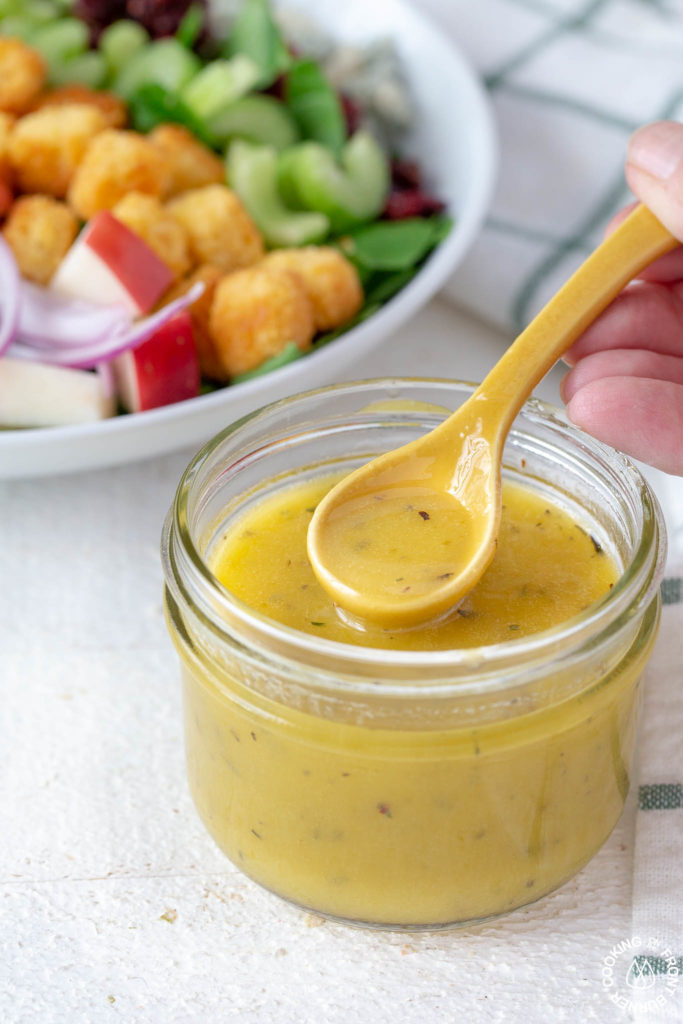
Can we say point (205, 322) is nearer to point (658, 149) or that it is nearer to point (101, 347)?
point (101, 347)

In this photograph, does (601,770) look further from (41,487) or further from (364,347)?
(41,487)

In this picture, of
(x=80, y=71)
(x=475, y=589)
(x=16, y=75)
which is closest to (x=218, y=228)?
(x=16, y=75)

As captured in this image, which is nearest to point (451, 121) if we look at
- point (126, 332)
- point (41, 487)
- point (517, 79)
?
point (517, 79)

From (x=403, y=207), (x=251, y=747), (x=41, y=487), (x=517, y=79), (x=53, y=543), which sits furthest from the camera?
(x=517, y=79)

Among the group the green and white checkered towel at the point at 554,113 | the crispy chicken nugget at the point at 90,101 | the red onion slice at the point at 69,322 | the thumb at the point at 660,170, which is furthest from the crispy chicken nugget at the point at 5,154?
the thumb at the point at 660,170

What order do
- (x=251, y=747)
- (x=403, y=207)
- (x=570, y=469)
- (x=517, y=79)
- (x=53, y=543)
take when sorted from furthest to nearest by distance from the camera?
(x=517, y=79) < (x=403, y=207) < (x=53, y=543) < (x=570, y=469) < (x=251, y=747)

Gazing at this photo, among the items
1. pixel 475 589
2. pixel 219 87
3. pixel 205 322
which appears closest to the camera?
pixel 475 589
